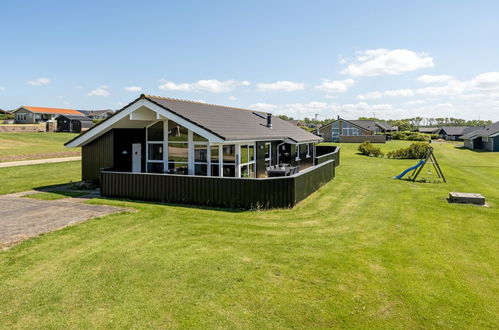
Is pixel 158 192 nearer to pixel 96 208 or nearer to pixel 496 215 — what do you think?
pixel 96 208

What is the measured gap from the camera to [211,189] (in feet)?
43.1

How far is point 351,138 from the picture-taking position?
6444 centimetres

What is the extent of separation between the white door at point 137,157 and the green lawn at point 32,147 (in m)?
21.0

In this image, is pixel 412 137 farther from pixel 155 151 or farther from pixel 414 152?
pixel 155 151

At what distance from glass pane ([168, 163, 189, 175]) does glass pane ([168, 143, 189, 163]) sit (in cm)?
21

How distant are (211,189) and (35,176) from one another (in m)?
15.8

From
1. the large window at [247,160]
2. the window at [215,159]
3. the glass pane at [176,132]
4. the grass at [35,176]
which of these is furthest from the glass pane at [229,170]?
the grass at [35,176]

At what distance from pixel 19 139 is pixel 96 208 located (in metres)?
45.9

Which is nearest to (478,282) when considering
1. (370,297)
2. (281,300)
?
(370,297)

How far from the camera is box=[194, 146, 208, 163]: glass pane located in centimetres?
1595

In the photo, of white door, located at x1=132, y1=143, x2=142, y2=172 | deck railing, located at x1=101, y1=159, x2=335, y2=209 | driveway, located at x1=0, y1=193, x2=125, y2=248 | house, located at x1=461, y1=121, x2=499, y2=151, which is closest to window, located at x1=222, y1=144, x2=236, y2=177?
deck railing, located at x1=101, y1=159, x2=335, y2=209

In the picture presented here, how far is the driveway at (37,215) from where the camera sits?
957 cm

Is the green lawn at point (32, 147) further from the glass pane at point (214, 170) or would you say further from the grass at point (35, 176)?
the glass pane at point (214, 170)

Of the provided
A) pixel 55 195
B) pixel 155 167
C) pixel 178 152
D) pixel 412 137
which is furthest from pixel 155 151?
pixel 412 137
